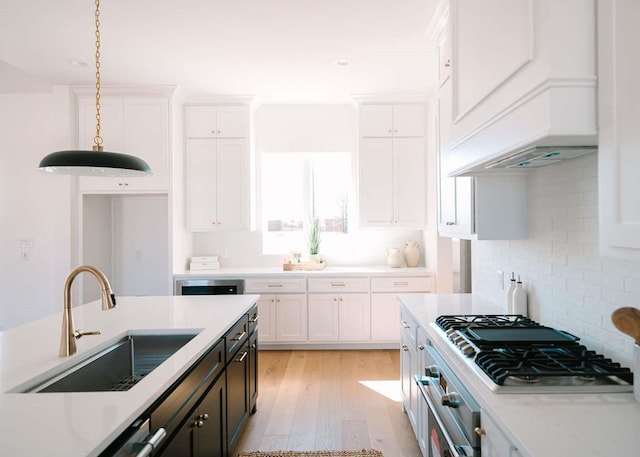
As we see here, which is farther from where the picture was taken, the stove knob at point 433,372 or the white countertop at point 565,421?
the stove knob at point 433,372

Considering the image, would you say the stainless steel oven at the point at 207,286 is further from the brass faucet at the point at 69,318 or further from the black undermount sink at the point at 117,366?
the brass faucet at the point at 69,318

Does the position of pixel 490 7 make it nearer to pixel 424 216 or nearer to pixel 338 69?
pixel 338 69

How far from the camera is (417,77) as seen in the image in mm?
3709

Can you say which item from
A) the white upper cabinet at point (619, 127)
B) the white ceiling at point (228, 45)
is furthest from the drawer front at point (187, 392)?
the white ceiling at point (228, 45)

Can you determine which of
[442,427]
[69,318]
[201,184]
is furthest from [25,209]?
[442,427]

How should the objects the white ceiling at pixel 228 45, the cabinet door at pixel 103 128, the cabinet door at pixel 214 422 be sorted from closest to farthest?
the cabinet door at pixel 214 422 → the white ceiling at pixel 228 45 → the cabinet door at pixel 103 128

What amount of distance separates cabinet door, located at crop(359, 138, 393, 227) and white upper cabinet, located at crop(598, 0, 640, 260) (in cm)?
324

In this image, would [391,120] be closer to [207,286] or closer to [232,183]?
[232,183]

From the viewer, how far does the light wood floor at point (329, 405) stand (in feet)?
7.99

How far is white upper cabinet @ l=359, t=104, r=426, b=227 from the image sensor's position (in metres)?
4.28

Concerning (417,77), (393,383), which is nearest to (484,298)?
(393,383)

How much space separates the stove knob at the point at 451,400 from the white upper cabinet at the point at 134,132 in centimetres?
347

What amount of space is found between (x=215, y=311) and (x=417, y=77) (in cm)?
294

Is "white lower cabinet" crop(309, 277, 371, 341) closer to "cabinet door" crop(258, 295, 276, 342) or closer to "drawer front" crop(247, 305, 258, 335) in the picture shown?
"cabinet door" crop(258, 295, 276, 342)
